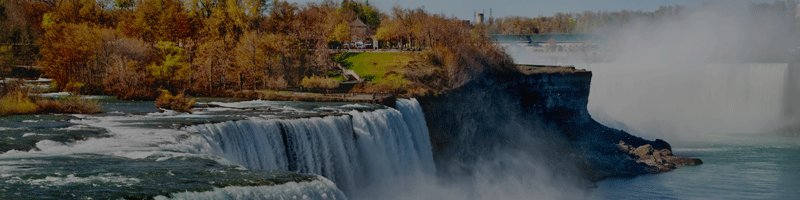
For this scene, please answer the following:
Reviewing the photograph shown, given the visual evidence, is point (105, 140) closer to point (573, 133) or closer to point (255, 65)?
point (255, 65)

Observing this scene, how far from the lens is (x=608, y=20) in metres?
170

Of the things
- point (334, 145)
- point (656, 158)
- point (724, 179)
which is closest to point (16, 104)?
point (334, 145)

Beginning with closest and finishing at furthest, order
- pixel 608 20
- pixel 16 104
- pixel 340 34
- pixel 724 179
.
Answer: pixel 16 104 → pixel 724 179 → pixel 340 34 → pixel 608 20

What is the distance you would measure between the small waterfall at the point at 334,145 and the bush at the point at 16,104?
393 inches

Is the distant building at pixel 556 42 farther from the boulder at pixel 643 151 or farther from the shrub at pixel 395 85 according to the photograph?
the shrub at pixel 395 85

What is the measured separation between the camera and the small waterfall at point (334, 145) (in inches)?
853

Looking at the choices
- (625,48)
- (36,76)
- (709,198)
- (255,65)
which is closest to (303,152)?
(709,198)

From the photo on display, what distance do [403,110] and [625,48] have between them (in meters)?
103

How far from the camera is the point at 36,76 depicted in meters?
50.4

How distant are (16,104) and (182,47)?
26724mm

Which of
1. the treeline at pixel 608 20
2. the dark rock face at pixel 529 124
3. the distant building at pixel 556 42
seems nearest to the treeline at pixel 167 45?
the dark rock face at pixel 529 124

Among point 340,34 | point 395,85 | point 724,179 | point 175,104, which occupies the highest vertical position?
point 340,34

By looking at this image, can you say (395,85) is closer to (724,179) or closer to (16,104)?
(724,179)

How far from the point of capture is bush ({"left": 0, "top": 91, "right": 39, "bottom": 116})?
26109 mm
